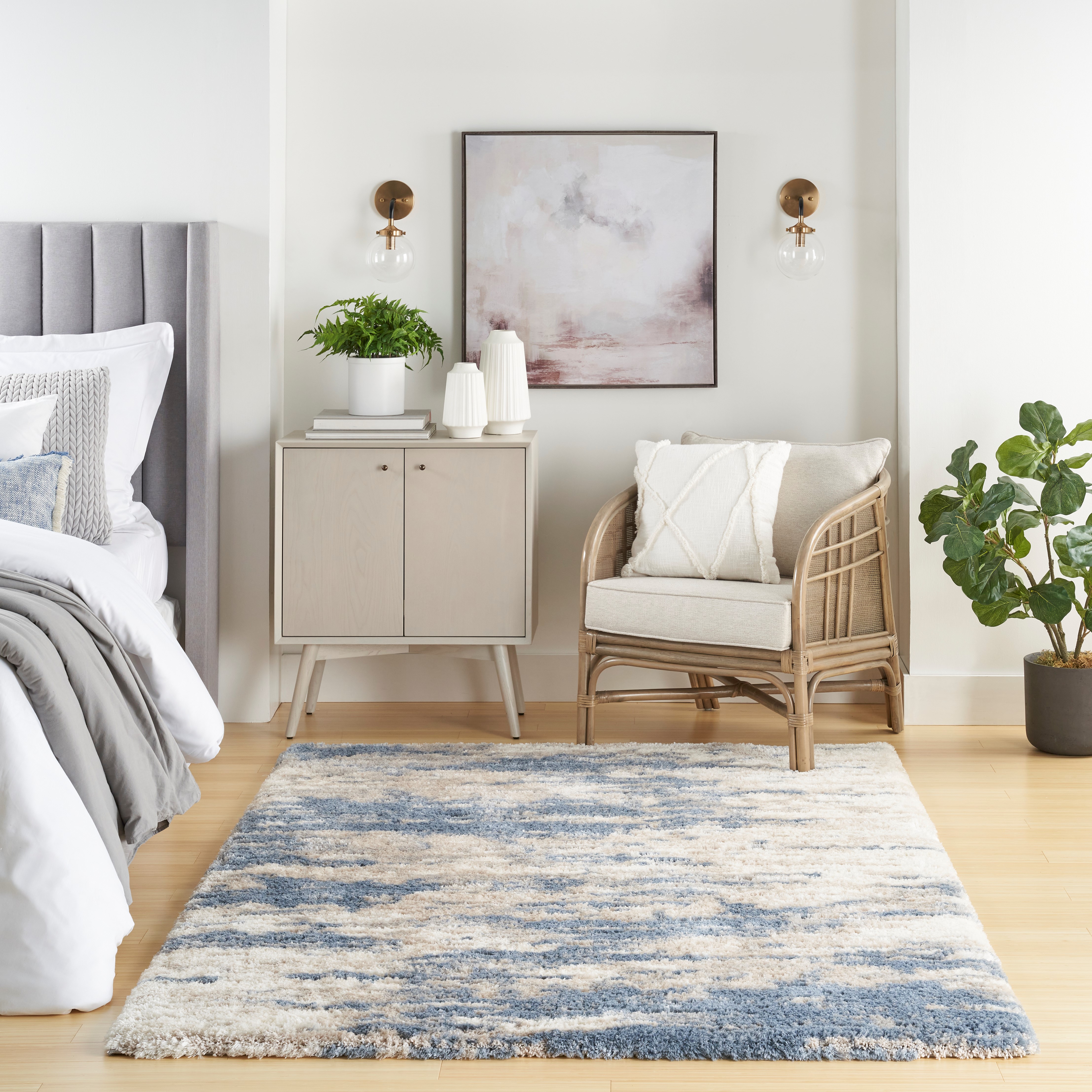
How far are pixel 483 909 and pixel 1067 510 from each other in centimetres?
187

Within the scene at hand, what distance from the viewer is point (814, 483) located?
11.0 ft

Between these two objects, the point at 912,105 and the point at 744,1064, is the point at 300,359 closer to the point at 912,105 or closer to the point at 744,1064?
the point at 912,105

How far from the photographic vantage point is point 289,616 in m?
3.36

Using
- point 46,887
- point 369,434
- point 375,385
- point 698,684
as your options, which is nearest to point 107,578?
point 46,887

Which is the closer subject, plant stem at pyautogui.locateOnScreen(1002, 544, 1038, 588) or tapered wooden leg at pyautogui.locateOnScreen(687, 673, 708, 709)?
plant stem at pyautogui.locateOnScreen(1002, 544, 1038, 588)

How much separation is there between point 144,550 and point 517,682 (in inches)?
47.6

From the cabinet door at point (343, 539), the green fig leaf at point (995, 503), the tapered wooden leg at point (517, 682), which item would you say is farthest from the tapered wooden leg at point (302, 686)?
the green fig leaf at point (995, 503)

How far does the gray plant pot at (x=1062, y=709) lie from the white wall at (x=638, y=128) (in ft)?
3.14

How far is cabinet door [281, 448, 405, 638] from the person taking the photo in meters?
3.32

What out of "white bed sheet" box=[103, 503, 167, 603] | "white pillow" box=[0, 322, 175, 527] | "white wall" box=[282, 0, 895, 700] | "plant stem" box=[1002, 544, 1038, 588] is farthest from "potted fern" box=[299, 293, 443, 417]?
"plant stem" box=[1002, 544, 1038, 588]

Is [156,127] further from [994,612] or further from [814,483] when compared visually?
[994,612]

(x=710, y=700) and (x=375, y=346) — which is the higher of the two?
(x=375, y=346)

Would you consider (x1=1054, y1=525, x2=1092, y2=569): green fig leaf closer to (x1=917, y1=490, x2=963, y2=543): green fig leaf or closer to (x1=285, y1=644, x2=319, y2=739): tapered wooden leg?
(x1=917, y1=490, x2=963, y2=543): green fig leaf

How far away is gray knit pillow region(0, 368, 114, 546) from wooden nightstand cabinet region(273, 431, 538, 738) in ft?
1.57
